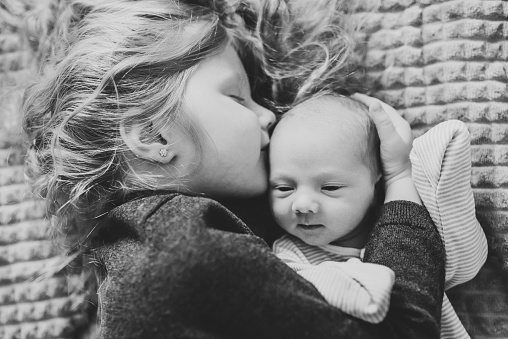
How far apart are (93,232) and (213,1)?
0.54 m

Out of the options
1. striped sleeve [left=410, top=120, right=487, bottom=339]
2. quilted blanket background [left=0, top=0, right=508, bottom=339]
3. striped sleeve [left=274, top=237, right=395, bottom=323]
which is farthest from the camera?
quilted blanket background [left=0, top=0, right=508, bottom=339]

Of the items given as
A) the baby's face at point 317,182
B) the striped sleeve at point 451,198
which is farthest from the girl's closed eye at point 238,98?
the striped sleeve at point 451,198

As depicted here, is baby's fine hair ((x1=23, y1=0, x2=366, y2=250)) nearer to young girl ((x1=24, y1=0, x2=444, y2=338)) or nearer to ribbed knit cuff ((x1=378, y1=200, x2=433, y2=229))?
young girl ((x1=24, y1=0, x2=444, y2=338))

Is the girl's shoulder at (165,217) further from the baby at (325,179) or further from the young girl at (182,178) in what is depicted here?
the baby at (325,179)

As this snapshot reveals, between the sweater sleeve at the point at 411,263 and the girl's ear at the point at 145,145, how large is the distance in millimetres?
415

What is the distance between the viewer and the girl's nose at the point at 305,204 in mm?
1053

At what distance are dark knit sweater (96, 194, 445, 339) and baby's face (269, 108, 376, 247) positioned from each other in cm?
13

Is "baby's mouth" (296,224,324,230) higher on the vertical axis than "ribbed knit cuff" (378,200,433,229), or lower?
lower

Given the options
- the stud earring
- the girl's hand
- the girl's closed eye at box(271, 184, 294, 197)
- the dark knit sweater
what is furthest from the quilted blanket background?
the stud earring

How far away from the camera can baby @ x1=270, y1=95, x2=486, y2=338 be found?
41.8 inches

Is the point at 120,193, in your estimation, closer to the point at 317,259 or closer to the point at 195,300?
the point at 195,300

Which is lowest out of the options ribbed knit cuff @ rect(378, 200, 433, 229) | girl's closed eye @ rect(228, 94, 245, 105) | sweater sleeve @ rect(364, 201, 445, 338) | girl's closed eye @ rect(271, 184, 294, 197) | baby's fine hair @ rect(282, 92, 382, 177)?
sweater sleeve @ rect(364, 201, 445, 338)

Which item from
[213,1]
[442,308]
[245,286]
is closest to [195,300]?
[245,286]

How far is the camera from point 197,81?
1.10 m
